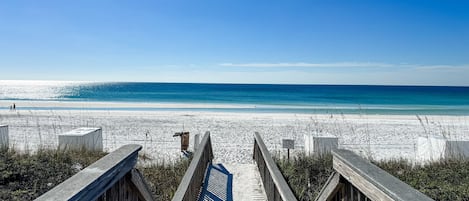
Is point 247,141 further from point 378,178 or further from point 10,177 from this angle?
point 378,178

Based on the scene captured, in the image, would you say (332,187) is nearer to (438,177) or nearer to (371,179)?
(371,179)

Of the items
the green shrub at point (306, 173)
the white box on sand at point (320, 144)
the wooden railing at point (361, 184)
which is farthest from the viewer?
the white box on sand at point (320, 144)

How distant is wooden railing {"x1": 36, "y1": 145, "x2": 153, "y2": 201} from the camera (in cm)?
146

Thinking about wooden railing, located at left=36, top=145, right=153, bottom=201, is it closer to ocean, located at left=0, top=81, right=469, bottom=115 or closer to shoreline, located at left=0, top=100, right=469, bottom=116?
ocean, located at left=0, top=81, right=469, bottom=115

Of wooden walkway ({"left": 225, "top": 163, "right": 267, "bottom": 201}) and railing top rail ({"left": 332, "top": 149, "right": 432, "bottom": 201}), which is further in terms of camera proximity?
wooden walkway ({"left": 225, "top": 163, "right": 267, "bottom": 201})

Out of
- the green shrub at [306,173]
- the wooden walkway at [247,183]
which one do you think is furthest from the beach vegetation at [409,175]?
the wooden walkway at [247,183]

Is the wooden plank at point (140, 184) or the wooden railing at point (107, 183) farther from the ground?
the wooden railing at point (107, 183)

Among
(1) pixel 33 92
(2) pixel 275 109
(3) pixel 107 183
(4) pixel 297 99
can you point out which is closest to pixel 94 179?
(3) pixel 107 183

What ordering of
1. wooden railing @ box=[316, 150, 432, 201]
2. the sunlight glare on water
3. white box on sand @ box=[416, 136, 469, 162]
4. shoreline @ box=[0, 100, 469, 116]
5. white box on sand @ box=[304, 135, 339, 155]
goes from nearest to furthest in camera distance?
wooden railing @ box=[316, 150, 432, 201] → white box on sand @ box=[416, 136, 469, 162] → white box on sand @ box=[304, 135, 339, 155] → shoreline @ box=[0, 100, 469, 116] → the sunlight glare on water

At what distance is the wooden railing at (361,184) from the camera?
1.56m

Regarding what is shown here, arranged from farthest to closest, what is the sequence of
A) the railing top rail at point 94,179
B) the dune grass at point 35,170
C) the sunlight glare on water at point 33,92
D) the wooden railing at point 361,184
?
1. the sunlight glare on water at point 33,92
2. the dune grass at point 35,170
3. the wooden railing at point 361,184
4. the railing top rail at point 94,179

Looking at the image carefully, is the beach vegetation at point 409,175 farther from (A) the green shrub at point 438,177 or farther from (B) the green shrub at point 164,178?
(B) the green shrub at point 164,178

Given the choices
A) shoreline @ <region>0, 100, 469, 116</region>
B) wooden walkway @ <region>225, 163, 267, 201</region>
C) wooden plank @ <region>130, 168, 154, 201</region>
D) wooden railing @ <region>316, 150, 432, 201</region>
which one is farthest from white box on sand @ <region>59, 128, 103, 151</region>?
shoreline @ <region>0, 100, 469, 116</region>

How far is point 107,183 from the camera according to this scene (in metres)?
1.85
